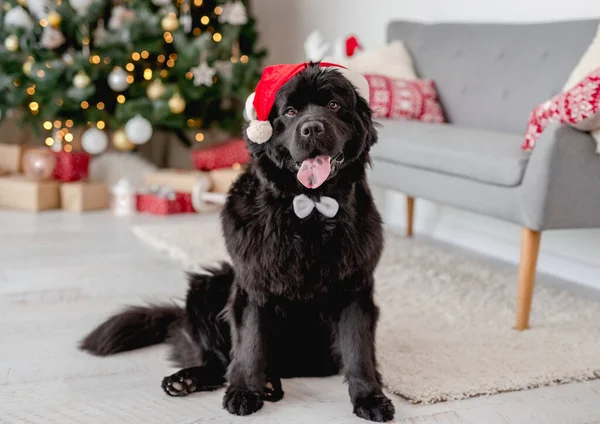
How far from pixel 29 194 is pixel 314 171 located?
289 centimetres

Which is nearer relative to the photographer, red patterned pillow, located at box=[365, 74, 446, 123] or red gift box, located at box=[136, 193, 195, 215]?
red patterned pillow, located at box=[365, 74, 446, 123]

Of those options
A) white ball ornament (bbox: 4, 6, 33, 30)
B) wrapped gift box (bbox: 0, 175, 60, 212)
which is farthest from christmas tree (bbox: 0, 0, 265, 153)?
wrapped gift box (bbox: 0, 175, 60, 212)

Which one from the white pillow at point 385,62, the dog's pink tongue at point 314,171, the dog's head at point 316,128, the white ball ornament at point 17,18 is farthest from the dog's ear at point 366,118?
the white ball ornament at point 17,18

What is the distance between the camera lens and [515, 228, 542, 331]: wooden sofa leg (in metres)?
2.28

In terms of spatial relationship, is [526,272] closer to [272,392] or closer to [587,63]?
[587,63]

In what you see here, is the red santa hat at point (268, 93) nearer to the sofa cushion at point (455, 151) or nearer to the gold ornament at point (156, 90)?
the sofa cushion at point (455, 151)

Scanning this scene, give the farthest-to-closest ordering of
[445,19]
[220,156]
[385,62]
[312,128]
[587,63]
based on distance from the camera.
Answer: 1. [220,156]
2. [445,19]
3. [385,62]
4. [587,63]
5. [312,128]

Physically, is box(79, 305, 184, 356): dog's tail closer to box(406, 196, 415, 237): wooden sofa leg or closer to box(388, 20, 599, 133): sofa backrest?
box(388, 20, 599, 133): sofa backrest

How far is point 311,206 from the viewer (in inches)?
65.0

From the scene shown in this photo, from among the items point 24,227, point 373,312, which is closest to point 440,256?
point 373,312

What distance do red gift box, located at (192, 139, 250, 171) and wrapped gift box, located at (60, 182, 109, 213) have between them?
1.96 feet

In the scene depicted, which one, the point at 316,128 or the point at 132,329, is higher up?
the point at 316,128

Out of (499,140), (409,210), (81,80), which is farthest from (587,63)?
(81,80)

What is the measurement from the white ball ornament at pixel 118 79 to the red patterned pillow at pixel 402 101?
1.58 metres
